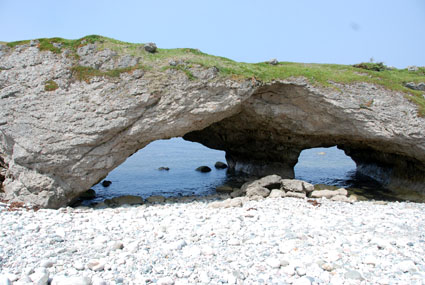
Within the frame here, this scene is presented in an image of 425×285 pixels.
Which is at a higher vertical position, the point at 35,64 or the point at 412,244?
the point at 35,64

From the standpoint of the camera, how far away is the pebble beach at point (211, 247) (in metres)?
7.33

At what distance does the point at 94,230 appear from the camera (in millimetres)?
10305

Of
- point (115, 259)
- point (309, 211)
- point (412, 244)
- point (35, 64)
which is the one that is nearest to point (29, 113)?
point (35, 64)

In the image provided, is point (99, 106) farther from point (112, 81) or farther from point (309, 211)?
point (309, 211)

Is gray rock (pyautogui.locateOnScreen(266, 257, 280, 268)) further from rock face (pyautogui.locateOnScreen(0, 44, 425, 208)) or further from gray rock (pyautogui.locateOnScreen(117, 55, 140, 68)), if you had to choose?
gray rock (pyautogui.locateOnScreen(117, 55, 140, 68))

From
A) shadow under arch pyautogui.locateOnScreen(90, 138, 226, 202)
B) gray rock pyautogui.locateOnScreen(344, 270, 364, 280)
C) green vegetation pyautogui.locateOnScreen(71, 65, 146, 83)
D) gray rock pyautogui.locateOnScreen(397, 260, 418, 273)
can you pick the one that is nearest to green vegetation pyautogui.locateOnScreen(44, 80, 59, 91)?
green vegetation pyautogui.locateOnScreen(71, 65, 146, 83)

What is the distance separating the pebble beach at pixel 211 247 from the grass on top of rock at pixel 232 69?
23.6 feet

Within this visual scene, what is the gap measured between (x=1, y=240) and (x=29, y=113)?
682 centimetres

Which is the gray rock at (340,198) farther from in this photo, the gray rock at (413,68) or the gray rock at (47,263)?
the gray rock at (47,263)

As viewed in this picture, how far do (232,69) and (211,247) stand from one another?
9.92 meters

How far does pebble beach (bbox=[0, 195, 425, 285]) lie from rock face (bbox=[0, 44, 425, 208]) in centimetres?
207

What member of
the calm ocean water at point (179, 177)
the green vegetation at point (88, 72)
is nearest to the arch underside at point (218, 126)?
the green vegetation at point (88, 72)

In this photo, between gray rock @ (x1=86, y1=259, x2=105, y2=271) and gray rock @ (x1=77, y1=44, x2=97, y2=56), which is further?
gray rock @ (x1=77, y1=44, x2=97, y2=56)

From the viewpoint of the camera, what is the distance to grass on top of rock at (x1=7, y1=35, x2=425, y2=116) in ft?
49.1
